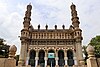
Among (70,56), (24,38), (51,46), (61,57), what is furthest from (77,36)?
(24,38)

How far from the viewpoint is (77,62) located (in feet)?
116

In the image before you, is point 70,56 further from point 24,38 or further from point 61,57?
point 24,38

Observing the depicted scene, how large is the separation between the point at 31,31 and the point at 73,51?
44.2 feet

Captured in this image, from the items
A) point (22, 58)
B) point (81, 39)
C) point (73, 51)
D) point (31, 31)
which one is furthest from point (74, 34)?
point (22, 58)

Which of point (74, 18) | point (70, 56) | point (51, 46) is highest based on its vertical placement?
point (74, 18)

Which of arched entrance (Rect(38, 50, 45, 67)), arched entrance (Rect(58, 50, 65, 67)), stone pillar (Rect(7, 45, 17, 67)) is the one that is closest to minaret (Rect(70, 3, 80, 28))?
arched entrance (Rect(58, 50, 65, 67))

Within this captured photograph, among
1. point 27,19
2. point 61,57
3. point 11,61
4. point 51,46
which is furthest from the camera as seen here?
point 27,19

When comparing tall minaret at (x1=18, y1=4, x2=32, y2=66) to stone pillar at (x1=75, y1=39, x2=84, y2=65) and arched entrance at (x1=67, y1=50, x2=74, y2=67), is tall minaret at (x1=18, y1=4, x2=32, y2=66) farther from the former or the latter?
stone pillar at (x1=75, y1=39, x2=84, y2=65)

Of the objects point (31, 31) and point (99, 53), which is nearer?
point (99, 53)

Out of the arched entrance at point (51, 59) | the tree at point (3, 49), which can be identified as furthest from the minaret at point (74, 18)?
the tree at point (3, 49)

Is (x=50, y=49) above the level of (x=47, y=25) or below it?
below

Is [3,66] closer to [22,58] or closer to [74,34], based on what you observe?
[22,58]

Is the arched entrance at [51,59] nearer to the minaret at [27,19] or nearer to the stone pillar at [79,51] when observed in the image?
the stone pillar at [79,51]

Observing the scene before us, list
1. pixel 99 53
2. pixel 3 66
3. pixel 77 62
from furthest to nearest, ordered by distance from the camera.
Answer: pixel 77 62
pixel 99 53
pixel 3 66
